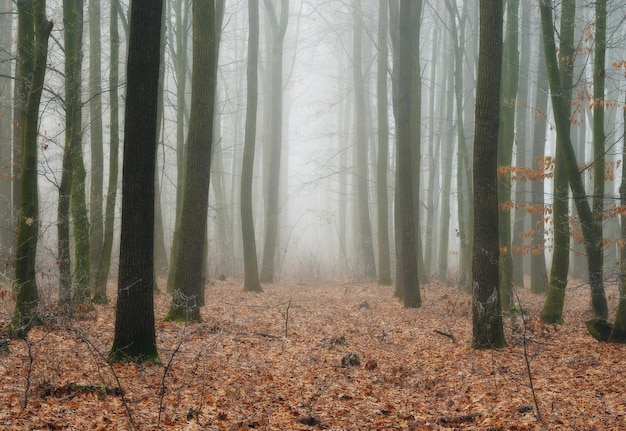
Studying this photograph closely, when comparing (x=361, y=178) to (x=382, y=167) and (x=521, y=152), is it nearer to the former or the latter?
(x=382, y=167)

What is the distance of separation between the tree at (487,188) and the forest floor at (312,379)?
549 millimetres

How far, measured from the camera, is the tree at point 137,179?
7145 millimetres

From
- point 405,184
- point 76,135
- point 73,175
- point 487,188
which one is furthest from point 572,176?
point 73,175

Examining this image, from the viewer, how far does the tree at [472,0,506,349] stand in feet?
29.8

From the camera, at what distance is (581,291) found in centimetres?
1759

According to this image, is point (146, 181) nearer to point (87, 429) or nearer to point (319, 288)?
point (87, 429)

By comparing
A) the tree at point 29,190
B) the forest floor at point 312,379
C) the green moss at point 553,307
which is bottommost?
the forest floor at point 312,379

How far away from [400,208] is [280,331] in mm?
5164

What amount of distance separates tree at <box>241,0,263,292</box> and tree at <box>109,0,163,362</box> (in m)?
8.96

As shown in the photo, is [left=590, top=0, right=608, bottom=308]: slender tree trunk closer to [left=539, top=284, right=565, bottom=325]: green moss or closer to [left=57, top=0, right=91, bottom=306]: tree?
[left=539, top=284, right=565, bottom=325]: green moss

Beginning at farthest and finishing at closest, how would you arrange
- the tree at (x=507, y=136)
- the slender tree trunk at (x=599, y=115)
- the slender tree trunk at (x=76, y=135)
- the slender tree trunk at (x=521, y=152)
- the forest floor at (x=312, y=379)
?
the slender tree trunk at (x=521, y=152) → the tree at (x=507, y=136) → the slender tree trunk at (x=76, y=135) → the slender tree trunk at (x=599, y=115) → the forest floor at (x=312, y=379)

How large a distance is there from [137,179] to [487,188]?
17.3 feet

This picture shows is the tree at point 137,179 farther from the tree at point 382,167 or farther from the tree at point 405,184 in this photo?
the tree at point 382,167

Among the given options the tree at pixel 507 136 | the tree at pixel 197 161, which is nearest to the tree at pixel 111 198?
the tree at pixel 197 161
